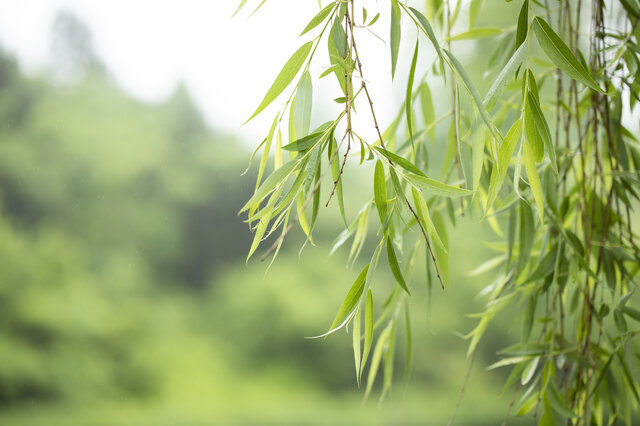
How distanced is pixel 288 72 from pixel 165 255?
2170 millimetres

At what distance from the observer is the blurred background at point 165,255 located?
2279 millimetres

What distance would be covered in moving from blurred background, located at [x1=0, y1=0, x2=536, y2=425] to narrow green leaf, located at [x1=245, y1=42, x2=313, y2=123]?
76.3 inches

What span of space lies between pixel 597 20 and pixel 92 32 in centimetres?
222

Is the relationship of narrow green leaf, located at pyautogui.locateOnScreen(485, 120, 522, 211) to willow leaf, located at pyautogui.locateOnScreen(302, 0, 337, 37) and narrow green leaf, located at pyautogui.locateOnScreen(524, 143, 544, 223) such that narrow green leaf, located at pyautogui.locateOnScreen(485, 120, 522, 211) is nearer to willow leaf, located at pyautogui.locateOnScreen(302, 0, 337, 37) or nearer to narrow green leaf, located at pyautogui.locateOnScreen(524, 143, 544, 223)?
narrow green leaf, located at pyautogui.locateOnScreen(524, 143, 544, 223)

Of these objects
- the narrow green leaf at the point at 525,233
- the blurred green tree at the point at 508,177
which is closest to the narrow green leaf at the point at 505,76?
the blurred green tree at the point at 508,177

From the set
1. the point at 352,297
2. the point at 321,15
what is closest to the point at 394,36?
the point at 321,15

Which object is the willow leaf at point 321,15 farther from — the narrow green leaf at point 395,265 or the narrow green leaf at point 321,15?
the narrow green leaf at point 395,265

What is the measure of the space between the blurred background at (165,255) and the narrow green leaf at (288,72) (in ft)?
6.36

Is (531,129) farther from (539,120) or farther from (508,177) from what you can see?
A: (508,177)

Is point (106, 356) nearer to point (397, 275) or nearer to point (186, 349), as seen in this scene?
point (186, 349)

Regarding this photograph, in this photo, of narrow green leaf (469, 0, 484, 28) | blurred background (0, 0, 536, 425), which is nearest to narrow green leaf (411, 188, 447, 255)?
narrow green leaf (469, 0, 484, 28)

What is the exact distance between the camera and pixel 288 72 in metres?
0.37

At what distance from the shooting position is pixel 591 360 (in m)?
0.64

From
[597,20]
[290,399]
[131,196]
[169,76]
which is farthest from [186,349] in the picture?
[597,20]
